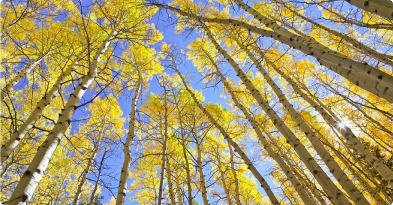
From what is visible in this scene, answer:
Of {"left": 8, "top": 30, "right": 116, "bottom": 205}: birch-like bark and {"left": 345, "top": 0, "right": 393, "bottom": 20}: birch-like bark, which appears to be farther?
{"left": 345, "top": 0, "right": 393, "bottom": 20}: birch-like bark

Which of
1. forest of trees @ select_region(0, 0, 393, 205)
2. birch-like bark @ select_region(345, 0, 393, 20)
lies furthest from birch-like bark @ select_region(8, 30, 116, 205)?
birch-like bark @ select_region(345, 0, 393, 20)

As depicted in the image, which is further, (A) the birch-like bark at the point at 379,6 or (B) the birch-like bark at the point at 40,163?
(A) the birch-like bark at the point at 379,6

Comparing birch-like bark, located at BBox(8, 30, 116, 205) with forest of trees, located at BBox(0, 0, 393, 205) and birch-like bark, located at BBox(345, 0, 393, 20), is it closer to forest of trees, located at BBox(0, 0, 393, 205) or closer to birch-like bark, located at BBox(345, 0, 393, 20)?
forest of trees, located at BBox(0, 0, 393, 205)

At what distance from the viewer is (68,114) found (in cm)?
247

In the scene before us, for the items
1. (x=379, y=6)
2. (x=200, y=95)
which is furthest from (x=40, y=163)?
(x=200, y=95)

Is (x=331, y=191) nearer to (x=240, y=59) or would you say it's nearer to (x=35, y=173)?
(x=35, y=173)

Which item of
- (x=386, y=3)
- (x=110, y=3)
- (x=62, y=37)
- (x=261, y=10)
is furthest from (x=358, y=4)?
(x=62, y=37)

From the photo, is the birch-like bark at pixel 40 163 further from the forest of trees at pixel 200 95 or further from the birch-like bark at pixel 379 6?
the birch-like bark at pixel 379 6

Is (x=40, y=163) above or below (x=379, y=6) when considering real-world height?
below

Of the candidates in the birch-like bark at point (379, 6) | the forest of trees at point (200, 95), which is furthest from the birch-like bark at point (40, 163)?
the birch-like bark at point (379, 6)

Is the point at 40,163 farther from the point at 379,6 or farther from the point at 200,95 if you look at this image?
the point at 200,95

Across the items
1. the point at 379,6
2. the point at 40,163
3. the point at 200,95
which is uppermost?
the point at 200,95

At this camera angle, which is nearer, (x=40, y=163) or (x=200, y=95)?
(x=40, y=163)

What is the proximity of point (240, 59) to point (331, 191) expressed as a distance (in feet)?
22.1
